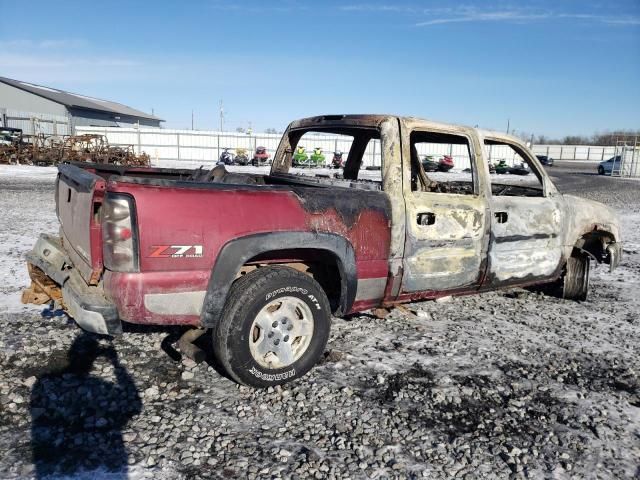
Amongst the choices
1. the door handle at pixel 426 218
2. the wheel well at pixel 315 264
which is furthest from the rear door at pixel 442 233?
the wheel well at pixel 315 264

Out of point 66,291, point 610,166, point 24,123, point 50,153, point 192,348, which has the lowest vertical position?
point 192,348

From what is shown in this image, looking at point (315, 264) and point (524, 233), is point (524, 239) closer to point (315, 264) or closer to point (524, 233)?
point (524, 233)

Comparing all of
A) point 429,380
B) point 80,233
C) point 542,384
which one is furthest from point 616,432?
point 80,233

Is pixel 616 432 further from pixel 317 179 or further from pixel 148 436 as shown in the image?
pixel 317 179

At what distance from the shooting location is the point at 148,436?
2.78 meters

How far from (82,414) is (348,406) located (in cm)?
159

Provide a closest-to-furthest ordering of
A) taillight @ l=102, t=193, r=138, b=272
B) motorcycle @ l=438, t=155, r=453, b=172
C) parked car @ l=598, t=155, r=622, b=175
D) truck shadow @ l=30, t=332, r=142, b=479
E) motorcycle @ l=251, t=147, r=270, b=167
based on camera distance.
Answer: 1. truck shadow @ l=30, t=332, r=142, b=479
2. taillight @ l=102, t=193, r=138, b=272
3. parked car @ l=598, t=155, r=622, b=175
4. motorcycle @ l=438, t=155, r=453, b=172
5. motorcycle @ l=251, t=147, r=270, b=167

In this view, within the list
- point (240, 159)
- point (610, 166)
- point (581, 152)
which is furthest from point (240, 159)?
point (581, 152)

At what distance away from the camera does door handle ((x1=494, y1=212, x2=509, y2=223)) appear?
4441 millimetres

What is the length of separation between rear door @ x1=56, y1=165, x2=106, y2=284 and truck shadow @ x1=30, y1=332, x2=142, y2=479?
72 centimetres

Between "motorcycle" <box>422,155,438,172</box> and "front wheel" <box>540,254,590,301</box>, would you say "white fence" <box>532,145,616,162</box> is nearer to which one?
"motorcycle" <box>422,155,438,172</box>

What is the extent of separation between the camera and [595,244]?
229 inches

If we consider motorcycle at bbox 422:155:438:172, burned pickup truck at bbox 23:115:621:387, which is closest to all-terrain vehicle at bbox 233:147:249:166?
motorcycle at bbox 422:155:438:172

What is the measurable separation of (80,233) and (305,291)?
1.49 m
